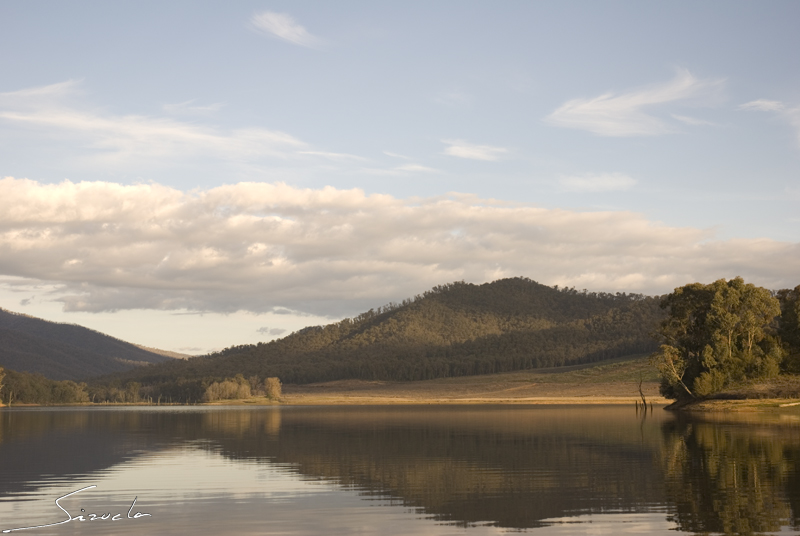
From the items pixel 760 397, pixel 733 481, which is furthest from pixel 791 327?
pixel 733 481

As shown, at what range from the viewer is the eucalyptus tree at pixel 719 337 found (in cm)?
9138

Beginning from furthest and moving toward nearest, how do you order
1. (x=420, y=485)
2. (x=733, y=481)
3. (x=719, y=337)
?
(x=719, y=337) < (x=420, y=485) < (x=733, y=481)

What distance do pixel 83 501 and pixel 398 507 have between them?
1148 centimetres

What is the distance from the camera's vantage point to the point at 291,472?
37.1 meters

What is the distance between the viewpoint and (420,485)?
3188 centimetres

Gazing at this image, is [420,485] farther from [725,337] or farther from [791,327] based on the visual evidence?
[791,327]

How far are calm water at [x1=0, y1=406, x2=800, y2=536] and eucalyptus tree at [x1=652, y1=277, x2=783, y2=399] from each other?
122 feet

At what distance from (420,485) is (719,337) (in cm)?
7085

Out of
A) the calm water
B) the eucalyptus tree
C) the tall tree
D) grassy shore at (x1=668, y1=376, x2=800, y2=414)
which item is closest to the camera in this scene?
the calm water

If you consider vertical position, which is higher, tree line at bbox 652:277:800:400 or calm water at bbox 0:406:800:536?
tree line at bbox 652:277:800:400

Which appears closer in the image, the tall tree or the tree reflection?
the tree reflection

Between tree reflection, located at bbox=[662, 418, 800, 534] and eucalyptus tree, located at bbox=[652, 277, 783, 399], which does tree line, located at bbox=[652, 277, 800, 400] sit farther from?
tree reflection, located at bbox=[662, 418, 800, 534]

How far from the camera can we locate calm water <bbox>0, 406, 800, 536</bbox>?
23.5m

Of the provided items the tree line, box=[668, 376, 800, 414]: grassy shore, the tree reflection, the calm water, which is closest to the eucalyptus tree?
the tree line
